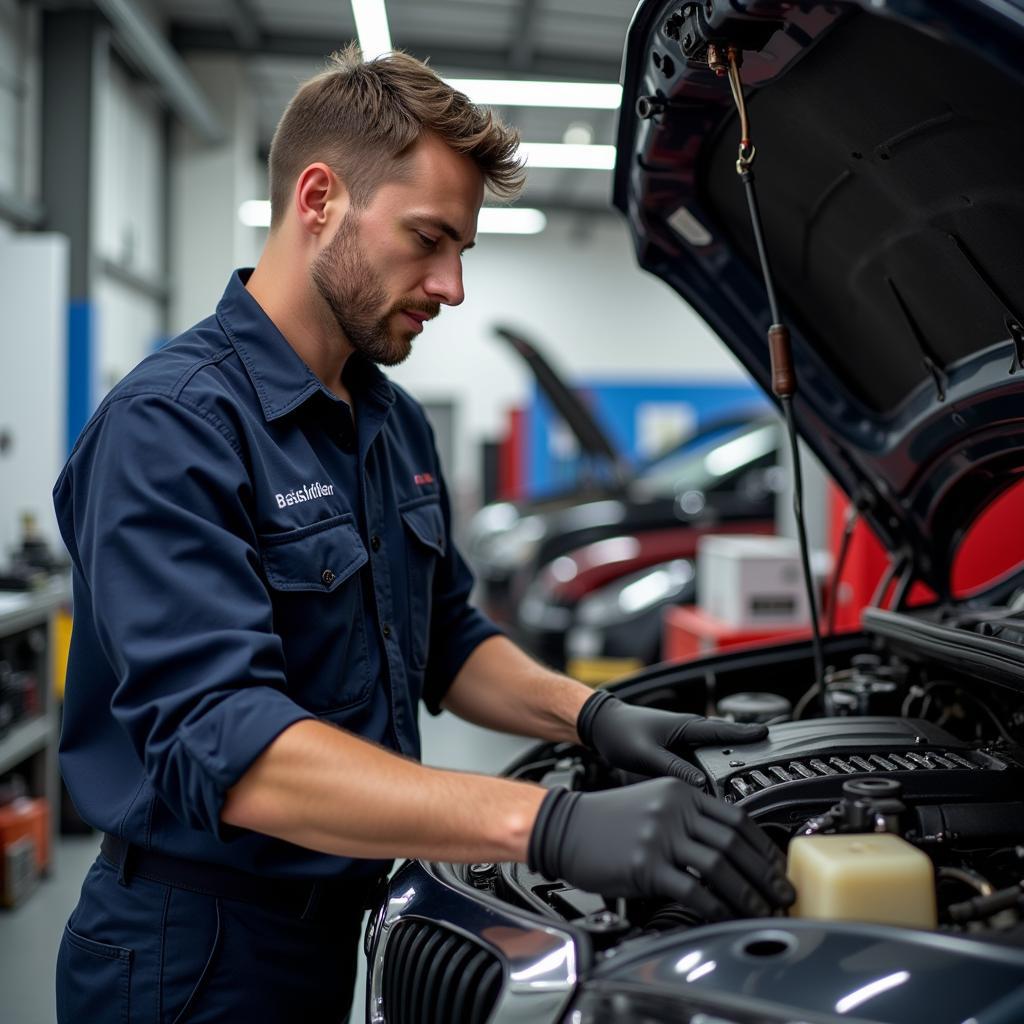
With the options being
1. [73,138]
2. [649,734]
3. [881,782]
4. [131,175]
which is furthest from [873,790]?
[131,175]

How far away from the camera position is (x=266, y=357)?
1.29 meters

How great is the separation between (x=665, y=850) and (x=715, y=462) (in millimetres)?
4755

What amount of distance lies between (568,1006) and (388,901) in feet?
1.10

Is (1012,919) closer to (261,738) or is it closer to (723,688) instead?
(261,738)

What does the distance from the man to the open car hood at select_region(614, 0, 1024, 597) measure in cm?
29

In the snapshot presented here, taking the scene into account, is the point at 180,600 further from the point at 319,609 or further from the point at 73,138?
the point at 73,138

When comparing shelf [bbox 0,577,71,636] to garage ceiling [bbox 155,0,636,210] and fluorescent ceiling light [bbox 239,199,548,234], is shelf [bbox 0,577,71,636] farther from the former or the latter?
fluorescent ceiling light [bbox 239,199,548,234]

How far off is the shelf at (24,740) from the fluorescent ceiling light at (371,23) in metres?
5.38

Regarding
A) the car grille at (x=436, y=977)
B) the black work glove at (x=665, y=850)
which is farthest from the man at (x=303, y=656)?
the car grille at (x=436, y=977)

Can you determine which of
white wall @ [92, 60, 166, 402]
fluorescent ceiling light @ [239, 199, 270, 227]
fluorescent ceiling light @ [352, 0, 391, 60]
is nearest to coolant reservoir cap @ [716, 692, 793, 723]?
white wall @ [92, 60, 166, 402]

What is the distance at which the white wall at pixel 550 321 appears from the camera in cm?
1408

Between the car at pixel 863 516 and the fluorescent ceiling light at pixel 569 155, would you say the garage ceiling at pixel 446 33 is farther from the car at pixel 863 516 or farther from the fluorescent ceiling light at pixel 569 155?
the car at pixel 863 516

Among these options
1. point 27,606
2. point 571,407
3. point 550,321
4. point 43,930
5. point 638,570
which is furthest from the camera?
point 550,321

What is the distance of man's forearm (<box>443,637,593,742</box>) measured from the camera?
1.54 m
